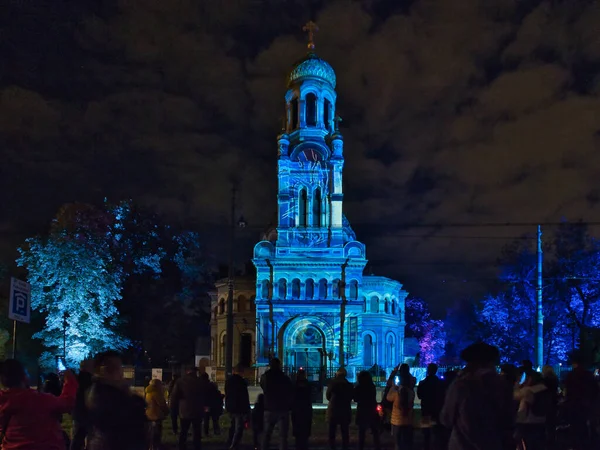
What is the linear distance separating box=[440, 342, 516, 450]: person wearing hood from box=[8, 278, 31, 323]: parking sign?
354 inches

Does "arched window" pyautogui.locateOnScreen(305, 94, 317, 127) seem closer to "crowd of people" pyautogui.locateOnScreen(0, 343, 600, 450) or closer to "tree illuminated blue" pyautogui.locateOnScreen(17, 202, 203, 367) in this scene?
"tree illuminated blue" pyautogui.locateOnScreen(17, 202, 203, 367)

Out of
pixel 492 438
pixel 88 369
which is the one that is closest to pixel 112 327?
pixel 88 369

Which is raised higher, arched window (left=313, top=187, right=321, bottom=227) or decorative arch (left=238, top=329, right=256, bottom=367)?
arched window (left=313, top=187, right=321, bottom=227)

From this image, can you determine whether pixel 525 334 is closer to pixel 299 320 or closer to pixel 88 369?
pixel 299 320

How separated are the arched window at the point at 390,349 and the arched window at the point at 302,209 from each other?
1217cm

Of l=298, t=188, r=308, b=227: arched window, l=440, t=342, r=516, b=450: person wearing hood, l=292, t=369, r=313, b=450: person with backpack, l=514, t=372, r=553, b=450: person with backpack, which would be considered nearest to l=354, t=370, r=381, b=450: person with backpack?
l=292, t=369, r=313, b=450: person with backpack

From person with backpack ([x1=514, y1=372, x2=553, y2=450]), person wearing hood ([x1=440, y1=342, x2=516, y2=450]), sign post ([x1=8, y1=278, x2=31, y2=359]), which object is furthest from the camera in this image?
sign post ([x1=8, y1=278, x2=31, y2=359])

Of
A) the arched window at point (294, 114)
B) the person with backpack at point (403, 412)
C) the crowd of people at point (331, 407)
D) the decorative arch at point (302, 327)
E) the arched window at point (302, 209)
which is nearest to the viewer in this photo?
the crowd of people at point (331, 407)

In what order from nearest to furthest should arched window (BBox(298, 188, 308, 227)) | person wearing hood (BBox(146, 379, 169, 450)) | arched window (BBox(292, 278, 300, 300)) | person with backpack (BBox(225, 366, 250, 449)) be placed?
1. person wearing hood (BBox(146, 379, 169, 450))
2. person with backpack (BBox(225, 366, 250, 449))
3. arched window (BBox(292, 278, 300, 300))
4. arched window (BBox(298, 188, 308, 227))

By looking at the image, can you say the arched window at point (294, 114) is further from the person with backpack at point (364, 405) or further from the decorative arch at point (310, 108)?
the person with backpack at point (364, 405)

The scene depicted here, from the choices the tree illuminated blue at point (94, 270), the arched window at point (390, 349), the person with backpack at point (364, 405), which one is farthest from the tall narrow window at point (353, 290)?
the person with backpack at point (364, 405)

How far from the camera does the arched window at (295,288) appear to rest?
204ft

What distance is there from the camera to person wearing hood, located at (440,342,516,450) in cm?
848

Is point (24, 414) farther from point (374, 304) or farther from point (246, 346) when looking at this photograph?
point (374, 304)
